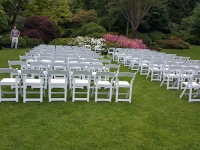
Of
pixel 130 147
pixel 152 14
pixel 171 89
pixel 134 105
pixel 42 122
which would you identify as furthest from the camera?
pixel 152 14

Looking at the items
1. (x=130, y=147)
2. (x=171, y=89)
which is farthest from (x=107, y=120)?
(x=171, y=89)

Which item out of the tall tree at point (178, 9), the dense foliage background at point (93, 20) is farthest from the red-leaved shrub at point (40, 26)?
the tall tree at point (178, 9)

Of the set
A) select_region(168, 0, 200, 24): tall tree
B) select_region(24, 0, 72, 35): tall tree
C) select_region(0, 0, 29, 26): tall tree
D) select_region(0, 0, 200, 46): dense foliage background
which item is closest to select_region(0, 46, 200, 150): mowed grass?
select_region(0, 0, 200, 46): dense foliage background

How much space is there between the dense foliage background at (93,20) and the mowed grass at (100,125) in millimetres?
17384

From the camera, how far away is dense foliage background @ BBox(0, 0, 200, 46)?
25.3 meters

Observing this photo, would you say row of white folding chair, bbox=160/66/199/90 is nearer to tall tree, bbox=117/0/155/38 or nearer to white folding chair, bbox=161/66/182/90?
white folding chair, bbox=161/66/182/90

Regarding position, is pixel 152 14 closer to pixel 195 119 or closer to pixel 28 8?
pixel 28 8

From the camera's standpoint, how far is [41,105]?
619 cm

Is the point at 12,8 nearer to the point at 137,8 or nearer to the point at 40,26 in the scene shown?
the point at 40,26

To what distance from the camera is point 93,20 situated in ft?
108

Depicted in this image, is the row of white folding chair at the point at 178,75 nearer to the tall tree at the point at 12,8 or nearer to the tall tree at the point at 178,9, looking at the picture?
the tall tree at the point at 12,8

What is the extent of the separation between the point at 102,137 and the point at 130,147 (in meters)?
0.61

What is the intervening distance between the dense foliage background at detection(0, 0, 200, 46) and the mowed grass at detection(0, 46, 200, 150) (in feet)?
57.0

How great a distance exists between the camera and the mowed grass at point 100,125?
14.2 feet
